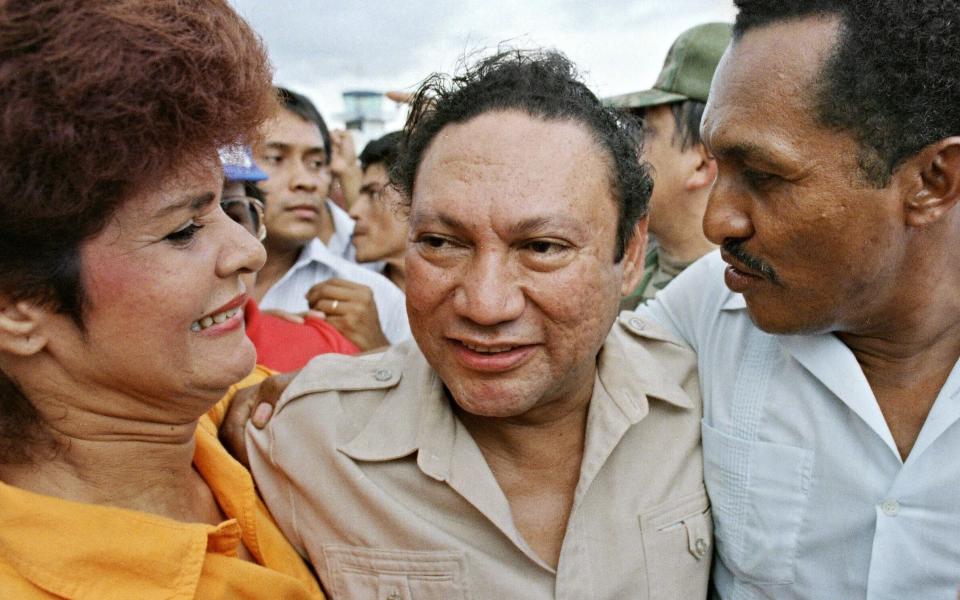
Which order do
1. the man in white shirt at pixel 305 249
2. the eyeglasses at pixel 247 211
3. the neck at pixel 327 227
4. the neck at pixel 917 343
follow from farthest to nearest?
the neck at pixel 327 227, the man in white shirt at pixel 305 249, the eyeglasses at pixel 247 211, the neck at pixel 917 343

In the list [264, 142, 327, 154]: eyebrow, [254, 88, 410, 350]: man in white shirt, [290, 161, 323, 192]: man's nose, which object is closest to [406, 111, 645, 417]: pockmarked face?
[254, 88, 410, 350]: man in white shirt

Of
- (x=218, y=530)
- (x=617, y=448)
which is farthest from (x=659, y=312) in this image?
(x=218, y=530)

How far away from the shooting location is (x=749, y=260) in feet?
6.36

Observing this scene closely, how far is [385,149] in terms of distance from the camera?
5.05 m

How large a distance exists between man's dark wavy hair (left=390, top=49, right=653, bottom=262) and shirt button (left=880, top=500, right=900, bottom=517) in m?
0.88

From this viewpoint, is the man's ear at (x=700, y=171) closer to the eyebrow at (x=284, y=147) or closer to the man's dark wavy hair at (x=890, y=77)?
the man's dark wavy hair at (x=890, y=77)

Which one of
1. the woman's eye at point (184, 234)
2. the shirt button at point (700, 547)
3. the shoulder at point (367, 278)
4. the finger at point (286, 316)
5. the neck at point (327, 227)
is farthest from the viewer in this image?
the neck at point (327, 227)

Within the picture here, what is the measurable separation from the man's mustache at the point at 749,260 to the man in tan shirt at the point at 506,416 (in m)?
0.27

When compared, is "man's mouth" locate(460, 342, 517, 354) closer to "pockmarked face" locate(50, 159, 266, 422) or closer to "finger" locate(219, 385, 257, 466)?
"pockmarked face" locate(50, 159, 266, 422)

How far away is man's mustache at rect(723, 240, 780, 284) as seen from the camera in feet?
6.25

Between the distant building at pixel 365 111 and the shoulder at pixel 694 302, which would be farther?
the distant building at pixel 365 111

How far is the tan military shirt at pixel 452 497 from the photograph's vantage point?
1882 mm

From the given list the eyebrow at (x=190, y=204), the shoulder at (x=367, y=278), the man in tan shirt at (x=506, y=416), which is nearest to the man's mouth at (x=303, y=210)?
the shoulder at (x=367, y=278)

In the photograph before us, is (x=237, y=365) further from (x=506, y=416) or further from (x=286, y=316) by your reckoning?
(x=286, y=316)
